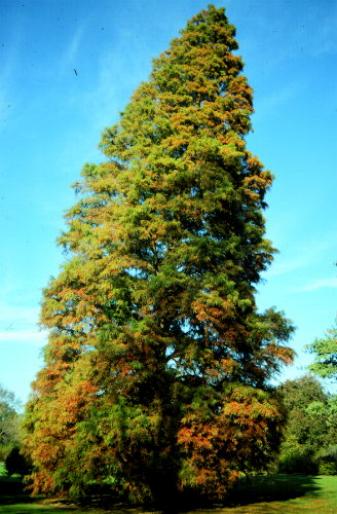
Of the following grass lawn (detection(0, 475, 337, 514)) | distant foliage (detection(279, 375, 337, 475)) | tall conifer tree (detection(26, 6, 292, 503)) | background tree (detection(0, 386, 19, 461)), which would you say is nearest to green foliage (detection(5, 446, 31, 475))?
grass lawn (detection(0, 475, 337, 514))

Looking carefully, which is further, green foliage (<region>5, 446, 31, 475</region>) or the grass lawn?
green foliage (<region>5, 446, 31, 475</region>)

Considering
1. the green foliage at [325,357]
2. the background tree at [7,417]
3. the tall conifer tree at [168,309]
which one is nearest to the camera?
the tall conifer tree at [168,309]

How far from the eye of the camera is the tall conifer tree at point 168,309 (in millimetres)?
11516

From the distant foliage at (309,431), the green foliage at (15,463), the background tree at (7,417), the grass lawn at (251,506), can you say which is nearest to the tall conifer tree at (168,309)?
the grass lawn at (251,506)

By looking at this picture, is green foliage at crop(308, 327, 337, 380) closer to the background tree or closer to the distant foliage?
the distant foliage

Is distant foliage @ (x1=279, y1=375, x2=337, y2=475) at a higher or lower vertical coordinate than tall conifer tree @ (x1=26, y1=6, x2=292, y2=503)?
lower

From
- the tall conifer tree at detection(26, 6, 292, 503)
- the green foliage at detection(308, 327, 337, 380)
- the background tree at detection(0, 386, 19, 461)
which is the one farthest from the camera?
the background tree at detection(0, 386, 19, 461)

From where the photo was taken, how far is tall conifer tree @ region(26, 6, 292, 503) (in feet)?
37.8

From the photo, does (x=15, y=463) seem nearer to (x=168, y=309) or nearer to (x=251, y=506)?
(x=251, y=506)

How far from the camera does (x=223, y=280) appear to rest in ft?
42.9

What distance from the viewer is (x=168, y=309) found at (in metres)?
13.0

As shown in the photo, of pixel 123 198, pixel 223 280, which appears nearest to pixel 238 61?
pixel 123 198

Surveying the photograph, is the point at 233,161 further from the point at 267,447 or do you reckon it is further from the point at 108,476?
the point at 108,476

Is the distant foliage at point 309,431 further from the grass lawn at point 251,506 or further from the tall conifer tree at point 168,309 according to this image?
the tall conifer tree at point 168,309
